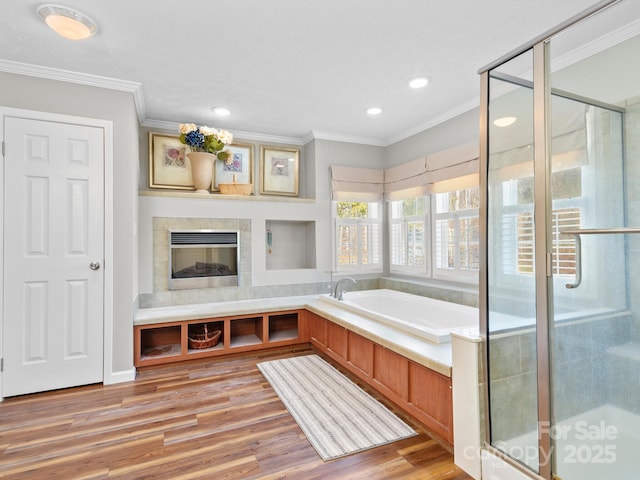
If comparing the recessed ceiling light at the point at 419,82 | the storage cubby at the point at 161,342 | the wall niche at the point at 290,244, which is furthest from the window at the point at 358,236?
the storage cubby at the point at 161,342

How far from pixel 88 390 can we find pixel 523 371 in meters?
3.03

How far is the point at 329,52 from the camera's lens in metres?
2.40

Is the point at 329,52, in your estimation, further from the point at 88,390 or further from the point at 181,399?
the point at 88,390

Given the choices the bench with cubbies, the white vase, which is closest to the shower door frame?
the bench with cubbies

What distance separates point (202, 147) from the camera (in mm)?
3686

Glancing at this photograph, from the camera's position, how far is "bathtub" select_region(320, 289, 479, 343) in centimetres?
250

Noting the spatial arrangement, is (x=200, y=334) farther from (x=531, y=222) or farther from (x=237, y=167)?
(x=531, y=222)

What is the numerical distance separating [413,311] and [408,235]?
948 millimetres

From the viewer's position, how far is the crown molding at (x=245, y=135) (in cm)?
375

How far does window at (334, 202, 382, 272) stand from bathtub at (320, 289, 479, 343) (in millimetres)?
406

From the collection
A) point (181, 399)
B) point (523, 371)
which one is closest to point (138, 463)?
point (181, 399)

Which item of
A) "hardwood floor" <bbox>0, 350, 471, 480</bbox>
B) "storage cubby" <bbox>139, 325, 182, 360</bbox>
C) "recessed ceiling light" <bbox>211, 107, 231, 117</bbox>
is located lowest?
"hardwood floor" <bbox>0, 350, 471, 480</bbox>

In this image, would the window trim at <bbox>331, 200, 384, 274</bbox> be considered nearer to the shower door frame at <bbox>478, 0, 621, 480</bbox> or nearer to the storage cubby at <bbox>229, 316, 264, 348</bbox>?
the storage cubby at <bbox>229, 316, 264, 348</bbox>

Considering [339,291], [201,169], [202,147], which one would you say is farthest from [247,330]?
[202,147]
